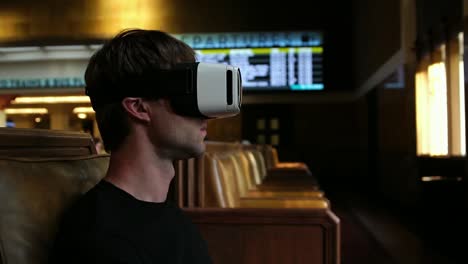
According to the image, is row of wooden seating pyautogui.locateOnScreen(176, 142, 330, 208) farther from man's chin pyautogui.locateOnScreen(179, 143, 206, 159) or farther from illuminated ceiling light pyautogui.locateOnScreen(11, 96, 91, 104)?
illuminated ceiling light pyautogui.locateOnScreen(11, 96, 91, 104)

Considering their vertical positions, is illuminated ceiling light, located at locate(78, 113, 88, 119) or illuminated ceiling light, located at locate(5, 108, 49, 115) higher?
illuminated ceiling light, located at locate(5, 108, 49, 115)

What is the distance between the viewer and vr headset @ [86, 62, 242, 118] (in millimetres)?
836

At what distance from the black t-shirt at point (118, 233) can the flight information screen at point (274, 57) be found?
782cm

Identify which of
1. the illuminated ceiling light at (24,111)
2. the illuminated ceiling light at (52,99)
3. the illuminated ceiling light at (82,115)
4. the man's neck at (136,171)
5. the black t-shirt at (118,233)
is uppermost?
the illuminated ceiling light at (52,99)

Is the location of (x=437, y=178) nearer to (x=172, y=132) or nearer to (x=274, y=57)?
(x=172, y=132)

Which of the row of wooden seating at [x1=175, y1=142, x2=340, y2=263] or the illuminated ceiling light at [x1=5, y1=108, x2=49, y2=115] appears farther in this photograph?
the illuminated ceiling light at [x1=5, y1=108, x2=49, y2=115]

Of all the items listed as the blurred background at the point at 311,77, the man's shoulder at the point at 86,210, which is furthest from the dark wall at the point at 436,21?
the man's shoulder at the point at 86,210

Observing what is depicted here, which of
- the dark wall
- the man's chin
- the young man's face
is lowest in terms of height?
the man's chin

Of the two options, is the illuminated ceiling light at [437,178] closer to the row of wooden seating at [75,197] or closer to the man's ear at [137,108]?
the row of wooden seating at [75,197]

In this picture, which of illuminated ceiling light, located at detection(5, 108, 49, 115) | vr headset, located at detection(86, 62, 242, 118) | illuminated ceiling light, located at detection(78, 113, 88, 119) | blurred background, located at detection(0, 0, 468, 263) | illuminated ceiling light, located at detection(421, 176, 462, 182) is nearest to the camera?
vr headset, located at detection(86, 62, 242, 118)

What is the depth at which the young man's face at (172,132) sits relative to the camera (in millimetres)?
852

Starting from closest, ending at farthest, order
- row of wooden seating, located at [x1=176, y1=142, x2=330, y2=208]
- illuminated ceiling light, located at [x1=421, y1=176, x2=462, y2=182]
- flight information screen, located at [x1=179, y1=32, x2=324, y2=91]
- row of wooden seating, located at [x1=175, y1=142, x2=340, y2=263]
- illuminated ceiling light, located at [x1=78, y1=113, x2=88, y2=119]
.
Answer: row of wooden seating, located at [x1=175, y1=142, x2=340, y2=263] < row of wooden seating, located at [x1=176, y1=142, x2=330, y2=208] < illuminated ceiling light, located at [x1=421, y1=176, x2=462, y2=182] < flight information screen, located at [x1=179, y1=32, x2=324, y2=91] < illuminated ceiling light, located at [x1=78, y1=113, x2=88, y2=119]

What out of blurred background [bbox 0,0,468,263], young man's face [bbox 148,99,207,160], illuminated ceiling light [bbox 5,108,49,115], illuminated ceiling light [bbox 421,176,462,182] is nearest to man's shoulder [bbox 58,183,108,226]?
young man's face [bbox 148,99,207,160]

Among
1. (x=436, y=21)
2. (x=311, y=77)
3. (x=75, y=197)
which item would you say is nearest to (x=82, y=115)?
(x=311, y=77)
